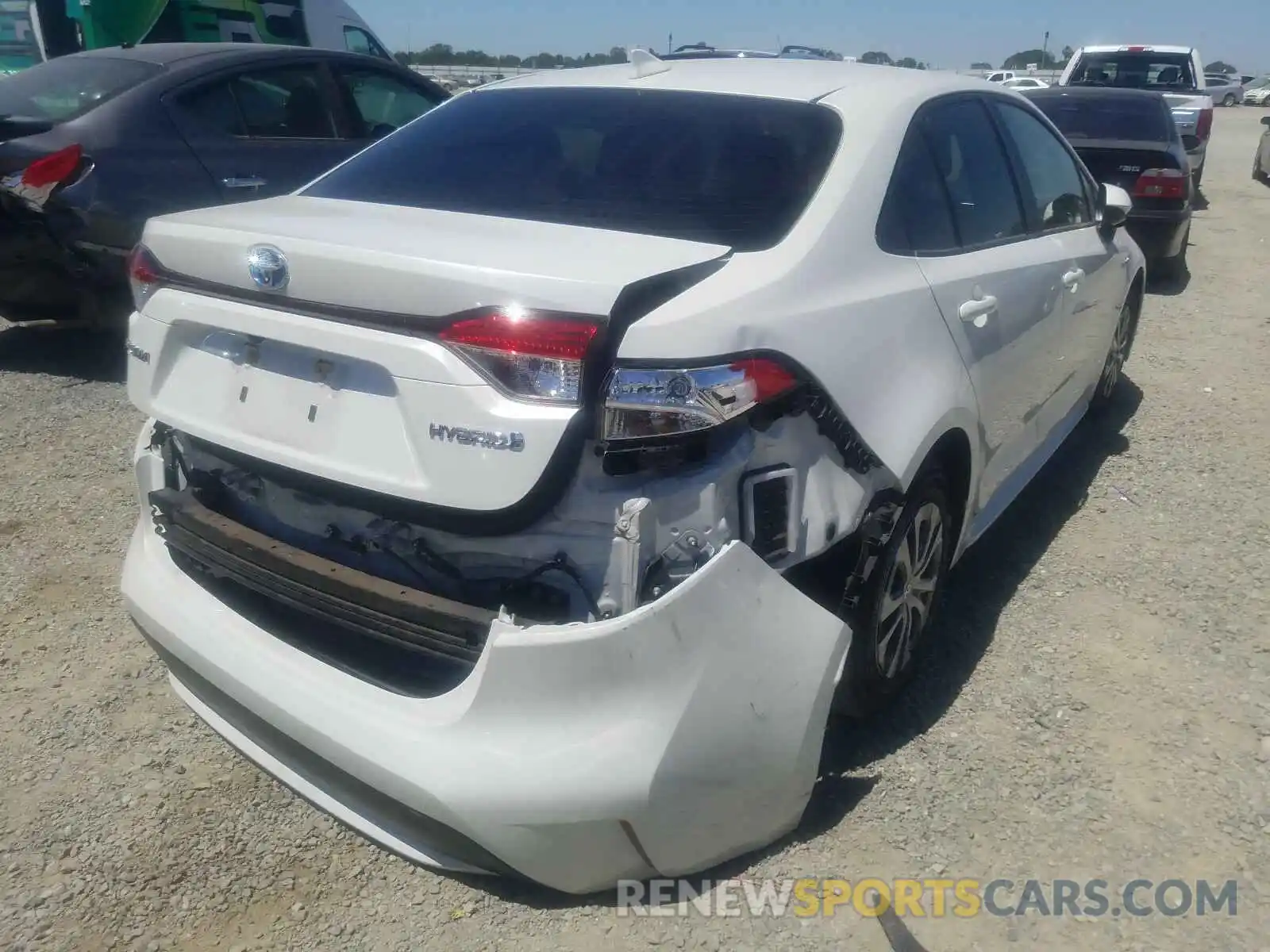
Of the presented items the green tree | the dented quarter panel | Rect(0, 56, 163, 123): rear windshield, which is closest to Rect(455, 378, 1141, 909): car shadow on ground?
the dented quarter panel

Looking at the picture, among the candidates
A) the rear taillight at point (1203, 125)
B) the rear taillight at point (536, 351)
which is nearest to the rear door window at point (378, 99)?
the rear taillight at point (536, 351)

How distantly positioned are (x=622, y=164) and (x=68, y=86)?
4.46m

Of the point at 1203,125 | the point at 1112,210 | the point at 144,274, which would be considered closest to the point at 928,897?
the point at 144,274

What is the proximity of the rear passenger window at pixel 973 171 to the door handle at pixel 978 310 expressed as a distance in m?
0.18

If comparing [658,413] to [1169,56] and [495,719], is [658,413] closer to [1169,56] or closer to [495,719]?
[495,719]

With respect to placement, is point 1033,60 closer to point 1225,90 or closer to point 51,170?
point 1225,90

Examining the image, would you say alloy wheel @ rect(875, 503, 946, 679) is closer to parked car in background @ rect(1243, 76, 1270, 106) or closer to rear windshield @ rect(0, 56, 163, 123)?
rear windshield @ rect(0, 56, 163, 123)

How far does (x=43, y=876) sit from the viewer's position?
93.4 inches

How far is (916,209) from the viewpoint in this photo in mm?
2799

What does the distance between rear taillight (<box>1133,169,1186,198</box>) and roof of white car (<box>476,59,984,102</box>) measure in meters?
5.49

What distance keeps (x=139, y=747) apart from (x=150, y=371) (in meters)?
1.02

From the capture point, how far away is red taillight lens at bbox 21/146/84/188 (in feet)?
16.7

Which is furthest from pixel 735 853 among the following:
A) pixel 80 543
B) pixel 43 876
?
pixel 80 543

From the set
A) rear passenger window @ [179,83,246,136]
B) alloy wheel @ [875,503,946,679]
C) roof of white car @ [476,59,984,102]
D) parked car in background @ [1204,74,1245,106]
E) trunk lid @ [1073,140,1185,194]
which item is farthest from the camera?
parked car in background @ [1204,74,1245,106]
